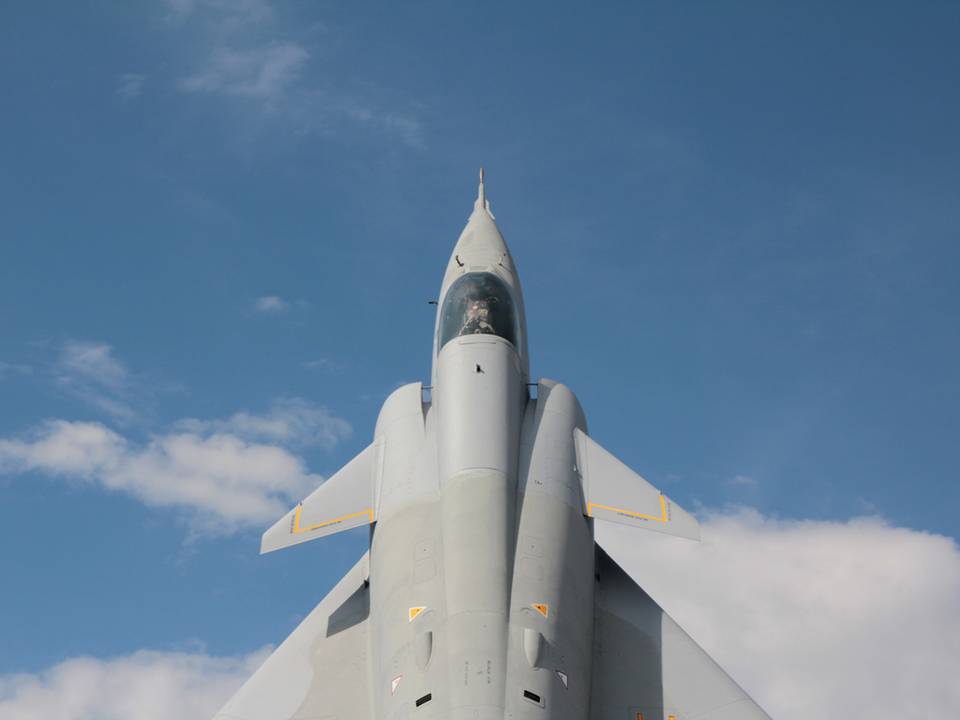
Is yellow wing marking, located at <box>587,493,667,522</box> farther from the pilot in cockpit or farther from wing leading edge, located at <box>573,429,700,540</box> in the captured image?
the pilot in cockpit

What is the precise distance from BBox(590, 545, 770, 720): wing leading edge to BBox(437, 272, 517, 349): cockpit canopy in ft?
16.8

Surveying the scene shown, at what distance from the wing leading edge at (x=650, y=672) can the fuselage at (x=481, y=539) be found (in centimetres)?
79

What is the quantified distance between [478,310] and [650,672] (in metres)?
7.21

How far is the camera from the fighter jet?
607 inches

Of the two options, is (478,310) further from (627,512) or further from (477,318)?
(627,512)

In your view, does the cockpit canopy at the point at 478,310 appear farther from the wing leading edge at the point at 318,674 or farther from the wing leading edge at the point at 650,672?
the wing leading edge at the point at 650,672

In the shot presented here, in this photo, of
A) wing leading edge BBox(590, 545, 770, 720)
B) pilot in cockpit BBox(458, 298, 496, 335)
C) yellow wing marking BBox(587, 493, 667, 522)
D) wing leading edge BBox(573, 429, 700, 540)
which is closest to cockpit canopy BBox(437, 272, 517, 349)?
pilot in cockpit BBox(458, 298, 496, 335)

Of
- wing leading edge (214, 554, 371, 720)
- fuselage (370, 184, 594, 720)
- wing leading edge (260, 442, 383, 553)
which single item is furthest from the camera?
wing leading edge (260, 442, 383, 553)

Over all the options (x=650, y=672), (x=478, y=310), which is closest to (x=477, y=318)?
(x=478, y=310)

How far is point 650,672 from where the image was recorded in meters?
17.7

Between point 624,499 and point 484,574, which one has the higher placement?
point 624,499

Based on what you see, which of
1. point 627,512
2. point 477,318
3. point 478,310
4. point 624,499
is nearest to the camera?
point 627,512

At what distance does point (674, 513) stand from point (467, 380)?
4.24 m

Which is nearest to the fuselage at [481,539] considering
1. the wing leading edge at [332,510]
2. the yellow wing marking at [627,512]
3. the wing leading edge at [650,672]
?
the yellow wing marking at [627,512]
